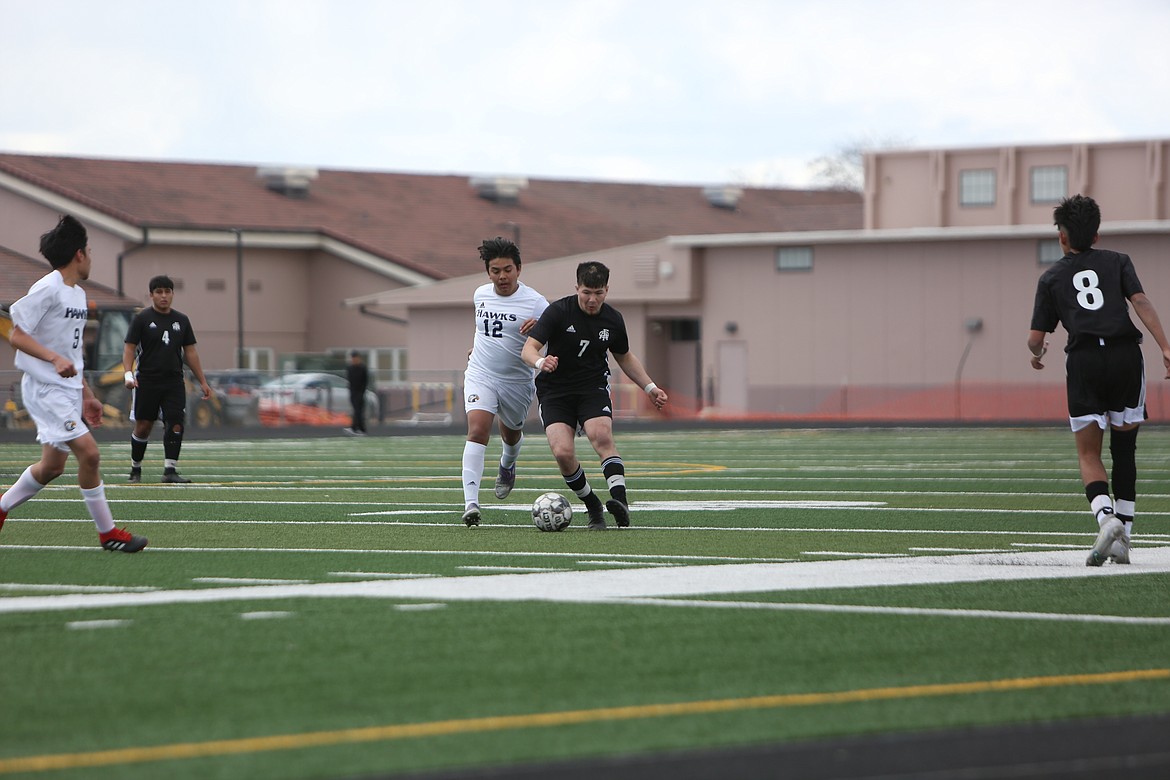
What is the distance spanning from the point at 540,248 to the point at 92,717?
61495 millimetres

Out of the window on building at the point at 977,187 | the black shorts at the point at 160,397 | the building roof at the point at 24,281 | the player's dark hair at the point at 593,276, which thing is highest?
the window on building at the point at 977,187

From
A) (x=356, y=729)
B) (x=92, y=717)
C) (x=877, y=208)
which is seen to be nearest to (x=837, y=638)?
(x=356, y=729)

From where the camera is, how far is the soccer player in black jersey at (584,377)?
12.4m

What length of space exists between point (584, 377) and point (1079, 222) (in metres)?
3.84

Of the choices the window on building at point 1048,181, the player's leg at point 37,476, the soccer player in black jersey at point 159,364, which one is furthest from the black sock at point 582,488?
the window on building at point 1048,181

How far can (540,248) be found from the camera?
66750 mm

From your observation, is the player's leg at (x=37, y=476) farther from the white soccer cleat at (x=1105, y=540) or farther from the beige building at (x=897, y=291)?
the beige building at (x=897, y=291)

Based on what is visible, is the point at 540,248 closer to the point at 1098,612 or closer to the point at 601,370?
the point at 601,370

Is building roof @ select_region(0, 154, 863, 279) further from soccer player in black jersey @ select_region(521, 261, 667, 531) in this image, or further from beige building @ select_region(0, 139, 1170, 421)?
soccer player in black jersey @ select_region(521, 261, 667, 531)

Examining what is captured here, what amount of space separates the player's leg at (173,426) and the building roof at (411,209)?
138ft

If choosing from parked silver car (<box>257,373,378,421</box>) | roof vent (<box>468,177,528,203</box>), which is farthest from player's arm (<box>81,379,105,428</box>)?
roof vent (<box>468,177,528,203</box>)

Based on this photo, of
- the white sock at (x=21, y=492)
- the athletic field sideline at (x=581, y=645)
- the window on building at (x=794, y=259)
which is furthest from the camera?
the window on building at (x=794, y=259)

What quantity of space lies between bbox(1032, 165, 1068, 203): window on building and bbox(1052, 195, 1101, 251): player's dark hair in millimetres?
41676

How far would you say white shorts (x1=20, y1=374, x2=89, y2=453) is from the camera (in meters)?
10.2
